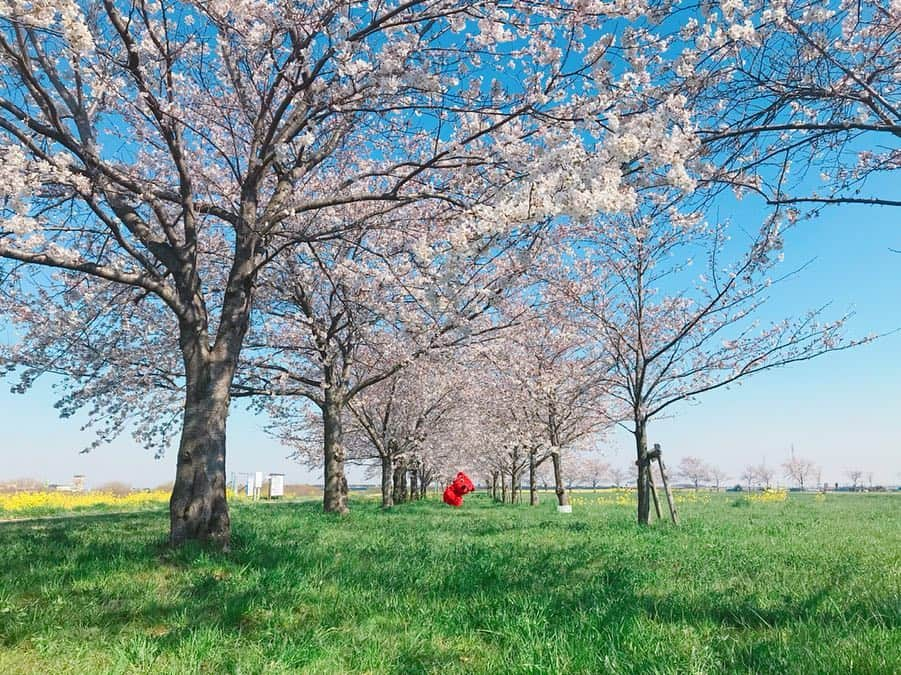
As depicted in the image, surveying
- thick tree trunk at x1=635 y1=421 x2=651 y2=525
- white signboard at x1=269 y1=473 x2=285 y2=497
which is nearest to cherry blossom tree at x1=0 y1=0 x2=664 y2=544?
thick tree trunk at x1=635 y1=421 x2=651 y2=525

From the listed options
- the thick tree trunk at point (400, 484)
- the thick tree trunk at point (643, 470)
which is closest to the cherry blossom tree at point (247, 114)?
the thick tree trunk at point (643, 470)

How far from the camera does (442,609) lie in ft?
15.0

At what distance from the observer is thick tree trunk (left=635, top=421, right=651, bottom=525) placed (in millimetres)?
11805

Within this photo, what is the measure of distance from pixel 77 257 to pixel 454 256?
4.77 m

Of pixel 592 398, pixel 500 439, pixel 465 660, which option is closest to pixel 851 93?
pixel 465 660

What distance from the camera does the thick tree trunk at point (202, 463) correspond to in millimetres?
7129

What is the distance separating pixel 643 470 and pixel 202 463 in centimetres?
847

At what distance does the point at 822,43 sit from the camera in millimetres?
4719

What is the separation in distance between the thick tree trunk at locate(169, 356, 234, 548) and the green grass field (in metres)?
0.38

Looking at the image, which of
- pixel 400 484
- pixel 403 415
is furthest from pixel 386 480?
pixel 400 484

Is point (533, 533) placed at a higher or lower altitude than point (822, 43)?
lower

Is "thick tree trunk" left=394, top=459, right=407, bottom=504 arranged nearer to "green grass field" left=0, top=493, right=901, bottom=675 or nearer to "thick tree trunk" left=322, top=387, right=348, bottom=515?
"thick tree trunk" left=322, top=387, right=348, bottom=515

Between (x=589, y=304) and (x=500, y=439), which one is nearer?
(x=589, y=304)

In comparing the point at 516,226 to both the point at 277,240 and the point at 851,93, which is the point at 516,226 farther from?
the point at 277,240
